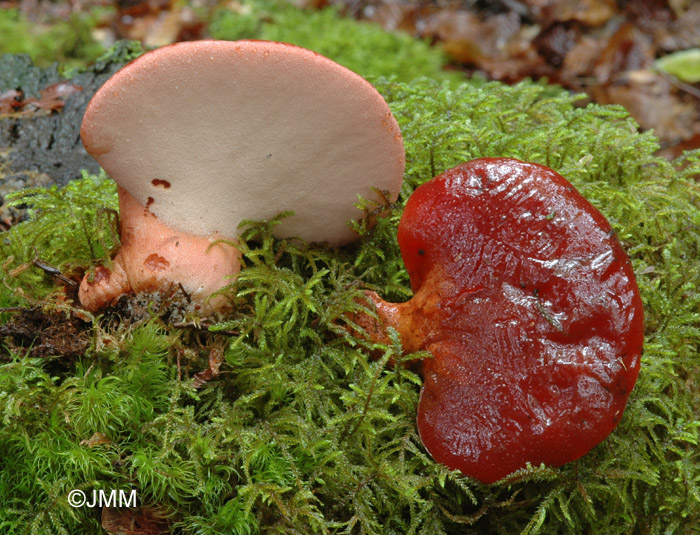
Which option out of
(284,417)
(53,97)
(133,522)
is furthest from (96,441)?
(53,97)

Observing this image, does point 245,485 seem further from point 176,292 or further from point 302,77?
point 302,77

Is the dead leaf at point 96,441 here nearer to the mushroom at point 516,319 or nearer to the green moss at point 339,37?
the mushroom at point 516,319

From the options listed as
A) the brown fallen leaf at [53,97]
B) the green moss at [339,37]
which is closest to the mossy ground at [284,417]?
the brown fallen leaf at [53,97]

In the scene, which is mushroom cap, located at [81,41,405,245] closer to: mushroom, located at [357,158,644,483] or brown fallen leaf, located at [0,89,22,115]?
mushroom, located at [357,158,644,483]

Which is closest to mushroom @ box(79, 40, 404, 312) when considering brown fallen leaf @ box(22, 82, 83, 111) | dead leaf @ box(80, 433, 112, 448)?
dead leaf @ box(80, 433, 112, 448)

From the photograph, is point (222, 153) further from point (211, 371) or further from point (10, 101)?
point (10, 101)

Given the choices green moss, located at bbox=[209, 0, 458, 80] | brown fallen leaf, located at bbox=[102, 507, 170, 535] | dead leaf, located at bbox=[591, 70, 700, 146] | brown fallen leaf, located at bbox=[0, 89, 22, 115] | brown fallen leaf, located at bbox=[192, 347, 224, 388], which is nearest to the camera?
brown fallen leaf, located at bbox=[102, 507, 170, 535]
